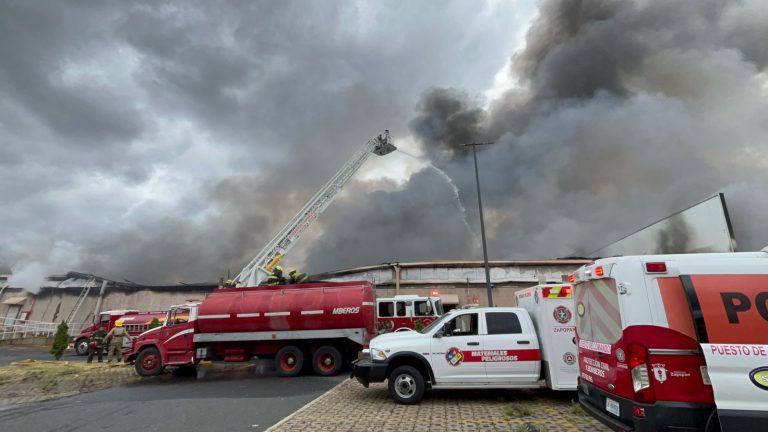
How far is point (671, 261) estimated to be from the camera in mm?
4117

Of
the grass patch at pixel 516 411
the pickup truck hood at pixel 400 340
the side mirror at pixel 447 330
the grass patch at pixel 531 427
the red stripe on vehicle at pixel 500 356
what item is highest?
the side mirror at pixel 447 330

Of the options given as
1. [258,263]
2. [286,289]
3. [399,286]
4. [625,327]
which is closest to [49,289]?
[258,263]

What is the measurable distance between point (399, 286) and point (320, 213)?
25.0 feet

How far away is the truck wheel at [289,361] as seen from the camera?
12.4m

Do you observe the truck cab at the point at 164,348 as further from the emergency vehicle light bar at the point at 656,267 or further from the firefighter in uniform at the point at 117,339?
the emergency vehicle light bar at the point at 656,267

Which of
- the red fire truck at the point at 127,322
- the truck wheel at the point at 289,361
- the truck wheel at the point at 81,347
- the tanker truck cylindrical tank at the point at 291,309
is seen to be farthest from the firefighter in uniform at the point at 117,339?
the truck wheel at the point at 289,361

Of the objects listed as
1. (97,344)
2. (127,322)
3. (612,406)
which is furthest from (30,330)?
(612,406)

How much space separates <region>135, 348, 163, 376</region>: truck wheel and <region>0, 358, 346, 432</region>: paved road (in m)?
0.80

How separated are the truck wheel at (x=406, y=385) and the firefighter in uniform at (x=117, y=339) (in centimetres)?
1433

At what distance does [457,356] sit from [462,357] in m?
0.10

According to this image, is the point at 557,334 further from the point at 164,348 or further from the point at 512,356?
the point at 164,348

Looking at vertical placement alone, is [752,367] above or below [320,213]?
below

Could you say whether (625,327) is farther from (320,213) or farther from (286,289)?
(320,213)

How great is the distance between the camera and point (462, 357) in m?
7.56
